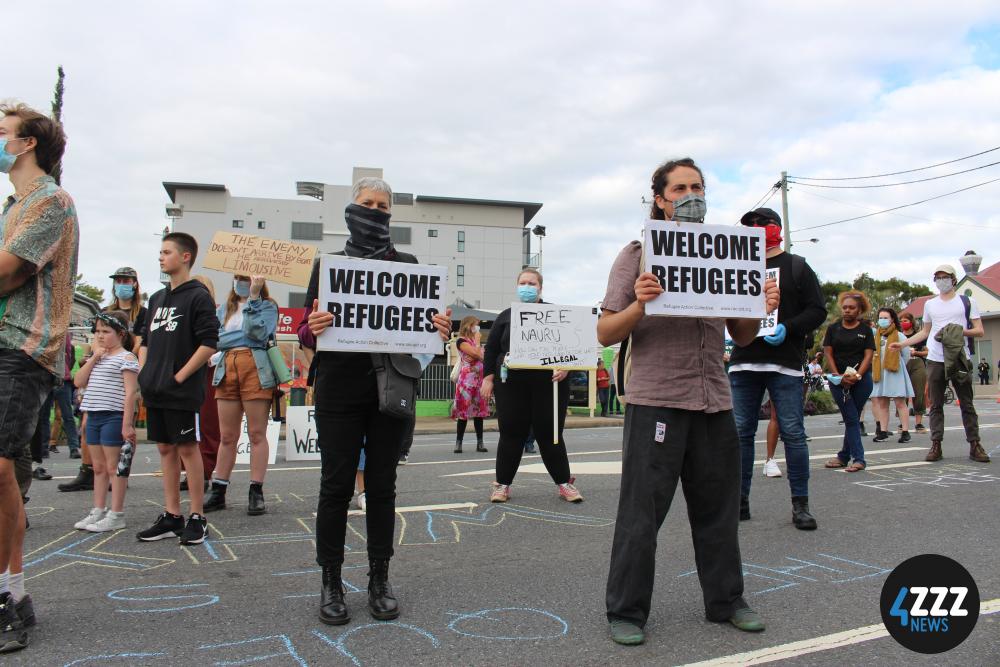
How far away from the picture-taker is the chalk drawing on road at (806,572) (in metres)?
3.73

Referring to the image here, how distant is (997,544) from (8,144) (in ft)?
19.2

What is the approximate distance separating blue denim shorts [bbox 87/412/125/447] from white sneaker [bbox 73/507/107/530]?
463 millimetres

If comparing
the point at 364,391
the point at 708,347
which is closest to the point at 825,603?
the point at 708,347

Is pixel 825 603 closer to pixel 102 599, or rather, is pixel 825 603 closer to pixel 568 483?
pixel 568 483

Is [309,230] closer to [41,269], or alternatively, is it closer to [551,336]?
[551,336]

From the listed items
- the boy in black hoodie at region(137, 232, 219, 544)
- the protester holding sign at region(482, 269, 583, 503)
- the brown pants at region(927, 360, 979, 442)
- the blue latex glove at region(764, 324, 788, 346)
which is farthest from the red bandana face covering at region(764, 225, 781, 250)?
the brown pants at region(927, 360, 979, 442)

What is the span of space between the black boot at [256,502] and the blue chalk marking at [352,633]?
264cm

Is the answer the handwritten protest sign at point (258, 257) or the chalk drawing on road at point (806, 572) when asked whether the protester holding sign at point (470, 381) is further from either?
the chalk drawing on road at point (806, 572)

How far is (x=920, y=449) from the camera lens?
916 centimetres

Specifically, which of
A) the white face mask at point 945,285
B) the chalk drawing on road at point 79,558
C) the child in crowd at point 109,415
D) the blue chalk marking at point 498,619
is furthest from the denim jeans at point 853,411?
the child in crowd at point 109,415

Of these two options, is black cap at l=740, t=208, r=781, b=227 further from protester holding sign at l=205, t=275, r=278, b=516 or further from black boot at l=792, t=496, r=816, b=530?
protester holding sign at l=205, t=275, r=278, b=516

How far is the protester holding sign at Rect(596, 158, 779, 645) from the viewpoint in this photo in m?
3.07

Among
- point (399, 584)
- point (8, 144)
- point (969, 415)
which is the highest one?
point (8, 144)

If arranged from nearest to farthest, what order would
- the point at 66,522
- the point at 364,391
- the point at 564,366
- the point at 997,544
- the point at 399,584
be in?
the point at 364,391
the point at 399,584
the point at 997,544
the point at 66,522
the point at 564,366
